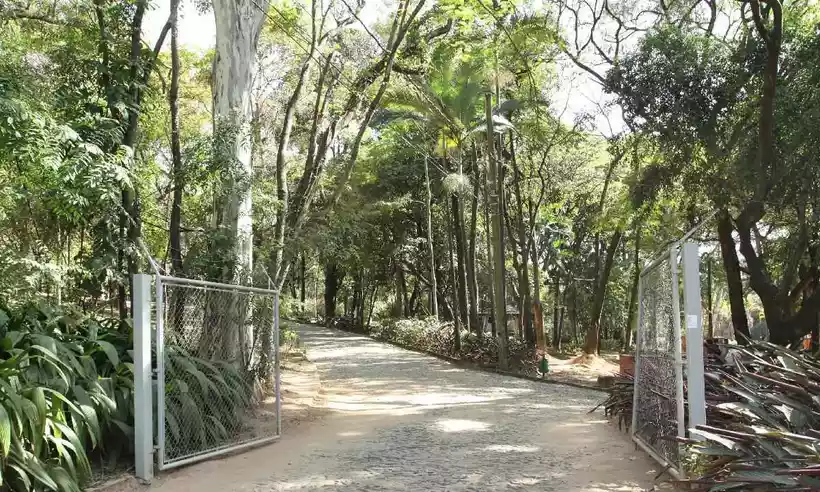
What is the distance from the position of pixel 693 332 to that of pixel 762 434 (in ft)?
2.98

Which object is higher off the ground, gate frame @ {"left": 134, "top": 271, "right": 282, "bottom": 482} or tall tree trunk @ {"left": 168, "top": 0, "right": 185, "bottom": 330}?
tall tree trunk @ {"left": 168, "top": 0, "right": 185, "bottom": 330}

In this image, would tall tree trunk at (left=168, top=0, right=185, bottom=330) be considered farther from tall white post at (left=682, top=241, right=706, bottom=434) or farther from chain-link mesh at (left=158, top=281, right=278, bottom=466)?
tall white post at (left=682, top=241, right=706, bottom=434)

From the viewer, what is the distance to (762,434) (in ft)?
13.3

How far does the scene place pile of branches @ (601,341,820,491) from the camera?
375cm

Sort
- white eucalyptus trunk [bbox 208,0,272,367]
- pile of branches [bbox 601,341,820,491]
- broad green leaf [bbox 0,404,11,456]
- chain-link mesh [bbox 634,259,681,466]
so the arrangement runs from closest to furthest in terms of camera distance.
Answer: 1. pile of branches [bbox 601,341,820,491]
2. broad green leaf [bbox 0,404,11,456]
3. chain-link mesh [bbox 634,259,681,466]
4. white eucalyptus trunk [bbox 208,0,272,367]

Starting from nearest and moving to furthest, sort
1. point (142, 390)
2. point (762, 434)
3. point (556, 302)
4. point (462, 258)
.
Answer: point (762, 434) → point (142, 390) → point (462, 258) → point (556, 302)

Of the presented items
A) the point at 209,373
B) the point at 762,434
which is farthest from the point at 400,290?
the point at 762,434

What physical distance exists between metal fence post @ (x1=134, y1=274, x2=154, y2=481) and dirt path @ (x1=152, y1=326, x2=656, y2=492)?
0.25 metres

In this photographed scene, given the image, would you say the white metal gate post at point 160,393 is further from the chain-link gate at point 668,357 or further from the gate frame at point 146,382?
the chain-link gate at point 668,357

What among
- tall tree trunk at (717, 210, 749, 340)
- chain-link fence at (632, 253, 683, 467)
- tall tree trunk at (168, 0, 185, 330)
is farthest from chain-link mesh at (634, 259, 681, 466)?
tall tree trunk at (717, 210, 749, 340)

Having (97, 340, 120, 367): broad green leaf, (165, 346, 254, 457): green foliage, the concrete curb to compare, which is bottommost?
the concrete curb

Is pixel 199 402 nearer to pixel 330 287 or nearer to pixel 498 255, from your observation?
pixel 498 255

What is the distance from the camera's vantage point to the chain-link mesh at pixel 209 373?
6.36 meters

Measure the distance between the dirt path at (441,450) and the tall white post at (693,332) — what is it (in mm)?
1097
